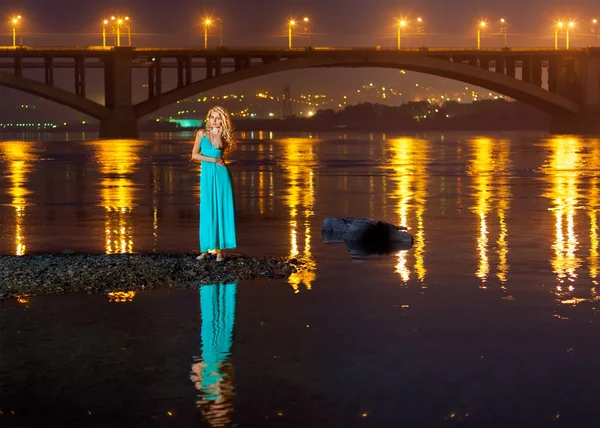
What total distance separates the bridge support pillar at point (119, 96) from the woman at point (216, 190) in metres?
99.5

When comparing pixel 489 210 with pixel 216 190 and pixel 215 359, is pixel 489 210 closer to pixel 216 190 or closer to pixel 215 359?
pixel 216 190

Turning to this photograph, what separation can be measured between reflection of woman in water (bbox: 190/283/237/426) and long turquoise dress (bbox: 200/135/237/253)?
187cm

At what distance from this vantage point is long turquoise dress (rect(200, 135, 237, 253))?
12.2 meters

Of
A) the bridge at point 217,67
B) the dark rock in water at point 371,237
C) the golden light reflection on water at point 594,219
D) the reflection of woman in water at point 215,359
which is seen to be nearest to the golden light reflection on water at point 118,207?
the dark rock in water at point 371,237

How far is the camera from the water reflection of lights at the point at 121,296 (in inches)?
384

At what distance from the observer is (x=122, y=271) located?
11.3 metres

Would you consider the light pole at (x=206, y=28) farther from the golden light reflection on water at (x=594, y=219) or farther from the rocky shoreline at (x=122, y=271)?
the rocky shoreline at (x=122, y=271)

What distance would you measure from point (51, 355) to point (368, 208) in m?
13.7

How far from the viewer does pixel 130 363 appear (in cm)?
707

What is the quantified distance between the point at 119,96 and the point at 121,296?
103m

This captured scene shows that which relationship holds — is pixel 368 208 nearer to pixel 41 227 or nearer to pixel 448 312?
pixel 41 227

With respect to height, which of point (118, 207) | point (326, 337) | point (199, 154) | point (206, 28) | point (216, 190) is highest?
point (206, 28)

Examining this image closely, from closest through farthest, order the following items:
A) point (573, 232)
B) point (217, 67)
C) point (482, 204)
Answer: point (573, 232) → point (482, 204) → point (217, 67)

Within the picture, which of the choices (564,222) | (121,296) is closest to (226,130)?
(121,296)
